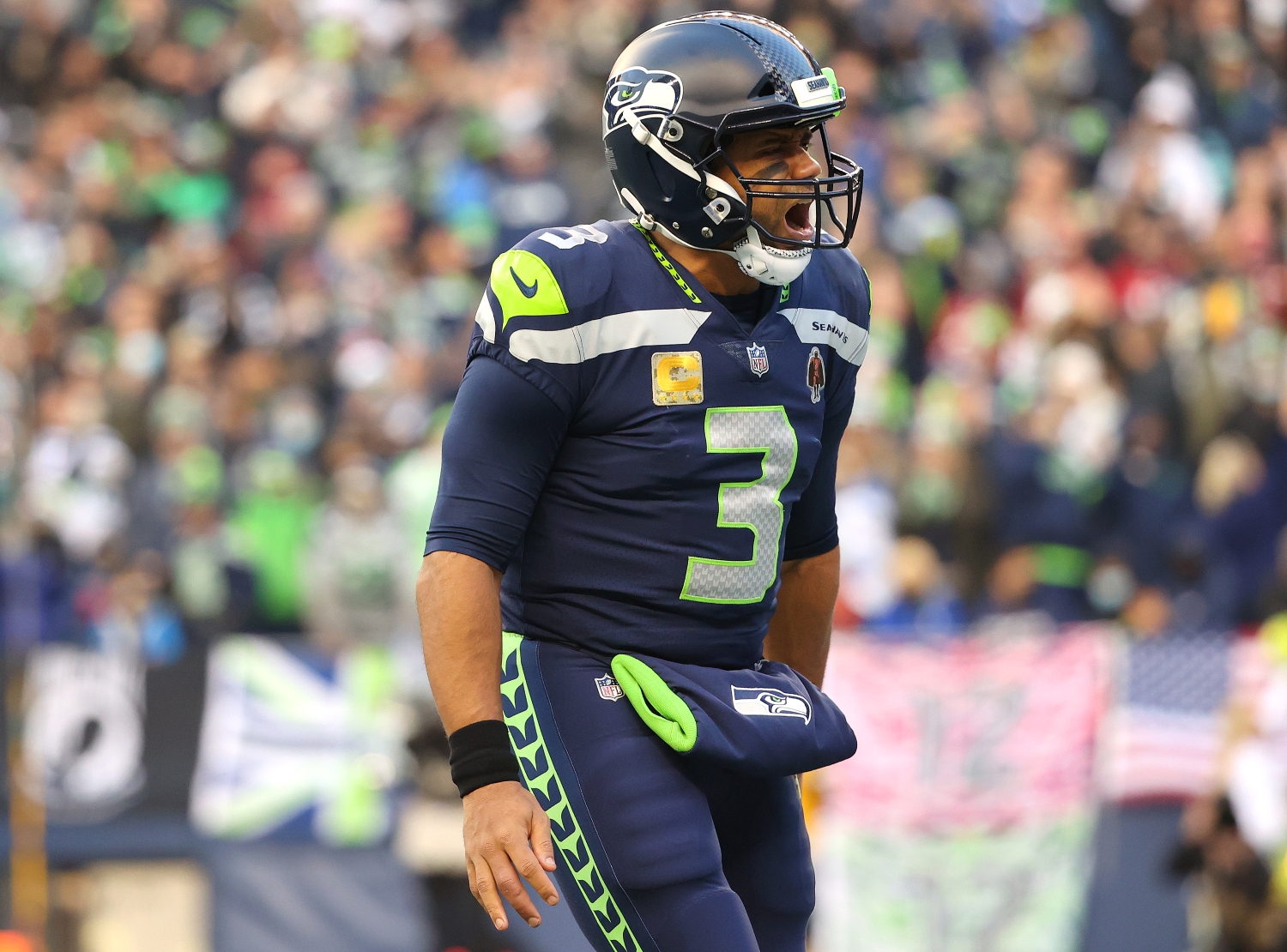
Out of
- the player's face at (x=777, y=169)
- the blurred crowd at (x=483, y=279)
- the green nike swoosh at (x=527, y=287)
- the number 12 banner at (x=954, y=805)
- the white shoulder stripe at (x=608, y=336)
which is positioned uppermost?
the player's face at (x=777, y=169)

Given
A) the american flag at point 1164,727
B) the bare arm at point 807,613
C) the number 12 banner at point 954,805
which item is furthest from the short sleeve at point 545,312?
the american flag at point 1164,727

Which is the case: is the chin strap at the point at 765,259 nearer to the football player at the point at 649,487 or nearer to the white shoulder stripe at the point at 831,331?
the football player at the point at 649,487

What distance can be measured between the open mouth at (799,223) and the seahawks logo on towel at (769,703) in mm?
794

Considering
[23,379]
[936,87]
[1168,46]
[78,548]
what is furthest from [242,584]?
[1168,46]

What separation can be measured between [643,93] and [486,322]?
51 cm

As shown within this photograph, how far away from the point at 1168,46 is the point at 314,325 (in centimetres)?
685

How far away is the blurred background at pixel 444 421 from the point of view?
8266mm

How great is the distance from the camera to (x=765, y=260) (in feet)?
10.9

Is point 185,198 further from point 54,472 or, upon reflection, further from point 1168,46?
point 1168,46

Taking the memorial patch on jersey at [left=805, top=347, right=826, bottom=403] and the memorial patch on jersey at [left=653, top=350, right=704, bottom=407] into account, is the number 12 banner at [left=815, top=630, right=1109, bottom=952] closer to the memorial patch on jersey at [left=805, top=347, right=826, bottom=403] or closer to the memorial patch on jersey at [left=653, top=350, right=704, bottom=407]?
the memorial patch on jersey at [left=805, top=347, right=826, bottom=403]

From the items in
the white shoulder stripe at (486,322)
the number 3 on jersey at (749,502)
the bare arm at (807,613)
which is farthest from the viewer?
the bare arm at (807,613)

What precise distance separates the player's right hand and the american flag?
583cm

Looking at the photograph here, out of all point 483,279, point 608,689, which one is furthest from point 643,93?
point 483,279

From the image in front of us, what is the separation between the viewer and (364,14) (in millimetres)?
13867
